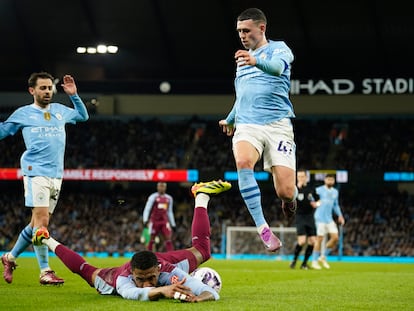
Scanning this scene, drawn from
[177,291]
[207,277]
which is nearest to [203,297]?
[177,291]

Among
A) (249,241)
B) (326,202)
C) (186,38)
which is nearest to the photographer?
(326,202)

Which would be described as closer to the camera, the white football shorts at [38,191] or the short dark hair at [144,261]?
the short dark hair at [144,261]

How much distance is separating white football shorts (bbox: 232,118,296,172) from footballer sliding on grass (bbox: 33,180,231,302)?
0.52 meters

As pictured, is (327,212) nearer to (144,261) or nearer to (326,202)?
(326,202)

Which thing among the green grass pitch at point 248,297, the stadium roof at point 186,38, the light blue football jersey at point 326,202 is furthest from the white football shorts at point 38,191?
the stadium roof at point 186,38

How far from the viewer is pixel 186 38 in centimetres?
2752

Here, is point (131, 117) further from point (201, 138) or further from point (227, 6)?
point (227, 6)

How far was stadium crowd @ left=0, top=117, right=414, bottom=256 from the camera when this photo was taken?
102ft

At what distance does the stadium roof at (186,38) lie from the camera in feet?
85.8

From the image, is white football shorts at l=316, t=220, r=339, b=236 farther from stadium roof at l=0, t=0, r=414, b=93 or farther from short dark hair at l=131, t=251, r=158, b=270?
short dark hair at l=131, t=251, r=158, b=270

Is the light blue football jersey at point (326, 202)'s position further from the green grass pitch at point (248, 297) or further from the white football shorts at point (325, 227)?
the green grass pitch at point (248, 297)

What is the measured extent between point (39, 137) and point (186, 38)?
61.3ft

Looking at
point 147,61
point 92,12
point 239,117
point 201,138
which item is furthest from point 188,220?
point 239,117

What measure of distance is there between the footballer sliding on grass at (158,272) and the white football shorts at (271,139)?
52 cm
